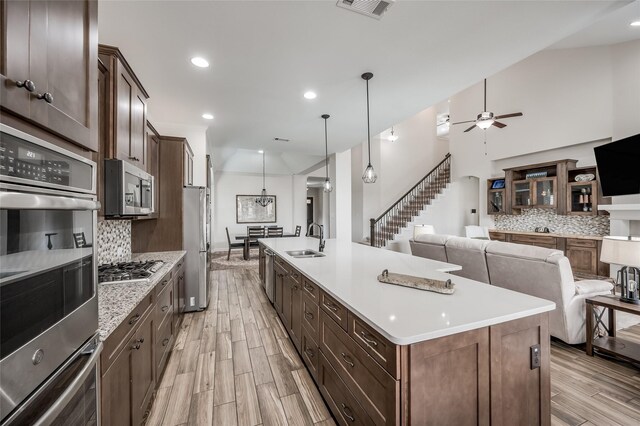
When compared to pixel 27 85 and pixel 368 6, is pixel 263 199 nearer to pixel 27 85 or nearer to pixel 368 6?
pixel 368 6

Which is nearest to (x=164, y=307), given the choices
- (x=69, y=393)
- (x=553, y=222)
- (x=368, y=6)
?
(x=69, y=393)

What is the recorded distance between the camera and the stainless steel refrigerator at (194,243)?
361 cm

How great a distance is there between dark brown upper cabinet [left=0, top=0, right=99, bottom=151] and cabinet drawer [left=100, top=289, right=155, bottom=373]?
855 millimetres

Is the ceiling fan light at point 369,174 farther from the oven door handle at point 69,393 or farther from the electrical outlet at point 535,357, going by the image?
the oven door handle at point 69,393

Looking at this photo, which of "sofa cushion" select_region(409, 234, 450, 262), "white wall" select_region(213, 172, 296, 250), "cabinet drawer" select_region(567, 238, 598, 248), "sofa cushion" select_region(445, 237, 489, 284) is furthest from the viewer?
"white wall" select_region(213, 172, 296, 250)

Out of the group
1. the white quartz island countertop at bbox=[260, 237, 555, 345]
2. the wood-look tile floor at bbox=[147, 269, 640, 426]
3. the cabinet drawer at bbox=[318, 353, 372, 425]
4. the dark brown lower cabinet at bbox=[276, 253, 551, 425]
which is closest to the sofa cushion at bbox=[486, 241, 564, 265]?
the wood-look tile floor at bbox=[147, 269, 640, 426]

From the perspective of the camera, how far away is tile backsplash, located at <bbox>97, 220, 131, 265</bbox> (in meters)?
2.52

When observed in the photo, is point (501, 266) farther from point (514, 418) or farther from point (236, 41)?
point (236, 41)

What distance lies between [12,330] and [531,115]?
9027 millimetres

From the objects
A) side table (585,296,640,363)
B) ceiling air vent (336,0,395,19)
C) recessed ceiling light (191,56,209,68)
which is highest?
recessed ceiling light (191,56,209,68)

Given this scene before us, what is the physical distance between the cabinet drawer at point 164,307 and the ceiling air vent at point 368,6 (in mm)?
2593

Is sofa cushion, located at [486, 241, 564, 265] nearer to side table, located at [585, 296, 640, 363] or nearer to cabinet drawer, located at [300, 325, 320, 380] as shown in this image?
side table, located at [585, 296, 640, 363]

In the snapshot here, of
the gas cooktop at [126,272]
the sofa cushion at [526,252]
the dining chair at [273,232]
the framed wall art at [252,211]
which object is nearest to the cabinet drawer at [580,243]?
the sofa cushion at [526,252]

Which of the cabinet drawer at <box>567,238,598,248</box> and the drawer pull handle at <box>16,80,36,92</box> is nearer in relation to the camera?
the drawer pull handle at <box>16,80,36,92</box>
